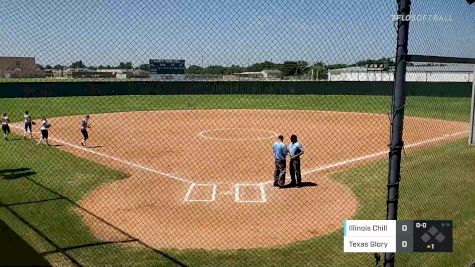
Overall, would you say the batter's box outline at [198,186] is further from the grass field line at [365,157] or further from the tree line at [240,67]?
the tree line at [240,67]

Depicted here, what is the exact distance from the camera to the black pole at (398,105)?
4.12 m

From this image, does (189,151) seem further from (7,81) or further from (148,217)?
(7,81)

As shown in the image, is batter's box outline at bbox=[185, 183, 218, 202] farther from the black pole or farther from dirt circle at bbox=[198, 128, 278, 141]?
dirt circle at bbox=[198, 128, 278, 141]

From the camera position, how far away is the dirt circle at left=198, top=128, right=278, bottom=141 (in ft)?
69.6

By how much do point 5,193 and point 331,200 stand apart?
8.15 meters

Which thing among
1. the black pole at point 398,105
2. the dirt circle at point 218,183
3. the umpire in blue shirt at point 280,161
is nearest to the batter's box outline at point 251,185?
the dirt circle at point 218,183

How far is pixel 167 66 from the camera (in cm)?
521

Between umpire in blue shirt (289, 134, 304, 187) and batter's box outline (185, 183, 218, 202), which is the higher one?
umpire in blue shirt (289, 134, 304, 187)

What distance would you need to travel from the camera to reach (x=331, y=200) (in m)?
10.7

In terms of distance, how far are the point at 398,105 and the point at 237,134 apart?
1819 centimetres

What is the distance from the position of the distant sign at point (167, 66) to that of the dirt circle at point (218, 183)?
377 centimetres

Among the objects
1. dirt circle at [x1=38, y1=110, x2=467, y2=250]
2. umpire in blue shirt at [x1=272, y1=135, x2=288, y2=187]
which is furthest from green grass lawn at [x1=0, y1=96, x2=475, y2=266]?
umpire in blue shirt at [x1=272, y1=135, x2=288, y2=187]

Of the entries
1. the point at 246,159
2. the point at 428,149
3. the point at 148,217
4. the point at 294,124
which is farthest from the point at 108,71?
the point at 294,124

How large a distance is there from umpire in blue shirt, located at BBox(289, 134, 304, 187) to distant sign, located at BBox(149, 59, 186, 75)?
671 centimetres
